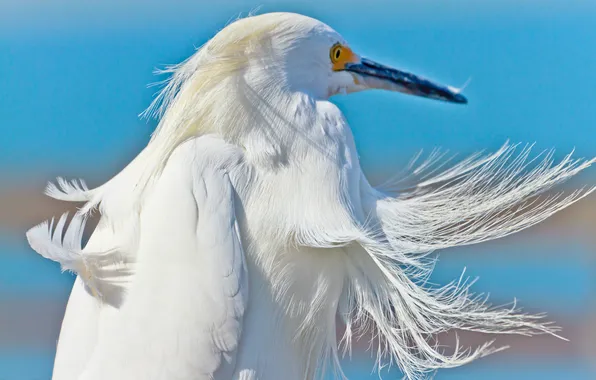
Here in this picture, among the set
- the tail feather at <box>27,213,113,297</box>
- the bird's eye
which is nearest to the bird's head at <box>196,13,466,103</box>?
the bird's eye

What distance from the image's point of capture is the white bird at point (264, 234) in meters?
1.79

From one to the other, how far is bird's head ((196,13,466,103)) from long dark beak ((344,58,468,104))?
0.11 meters

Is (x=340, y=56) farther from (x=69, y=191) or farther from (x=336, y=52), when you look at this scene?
(x=69, y=191)

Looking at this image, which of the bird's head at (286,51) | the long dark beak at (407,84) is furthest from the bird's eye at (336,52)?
the long dark beak at (407,84)

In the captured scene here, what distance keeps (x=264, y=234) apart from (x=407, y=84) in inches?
20.7

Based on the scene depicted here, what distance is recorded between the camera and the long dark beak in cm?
210

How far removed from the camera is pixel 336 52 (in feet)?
6.56

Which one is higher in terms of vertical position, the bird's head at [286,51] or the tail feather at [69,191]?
the bird's head at [286,51]

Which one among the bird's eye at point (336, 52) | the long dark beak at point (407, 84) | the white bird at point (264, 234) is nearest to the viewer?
the white bird at point (264, 234)

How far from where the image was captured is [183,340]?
1.76 m

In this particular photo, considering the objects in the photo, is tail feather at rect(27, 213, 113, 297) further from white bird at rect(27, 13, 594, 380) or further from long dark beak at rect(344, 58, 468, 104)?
long dark beak at rect(344, 58, 468, 104)

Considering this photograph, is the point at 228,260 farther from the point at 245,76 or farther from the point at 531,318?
the point at 531,318

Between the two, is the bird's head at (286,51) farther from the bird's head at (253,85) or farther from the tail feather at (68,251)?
the tail feather at (68,251)

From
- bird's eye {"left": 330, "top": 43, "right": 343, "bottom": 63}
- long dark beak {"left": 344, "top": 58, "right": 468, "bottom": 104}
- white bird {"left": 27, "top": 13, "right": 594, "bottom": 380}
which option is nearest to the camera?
white bird {"left": 27, "top": 13, "right": 594, "bottom": 380}
